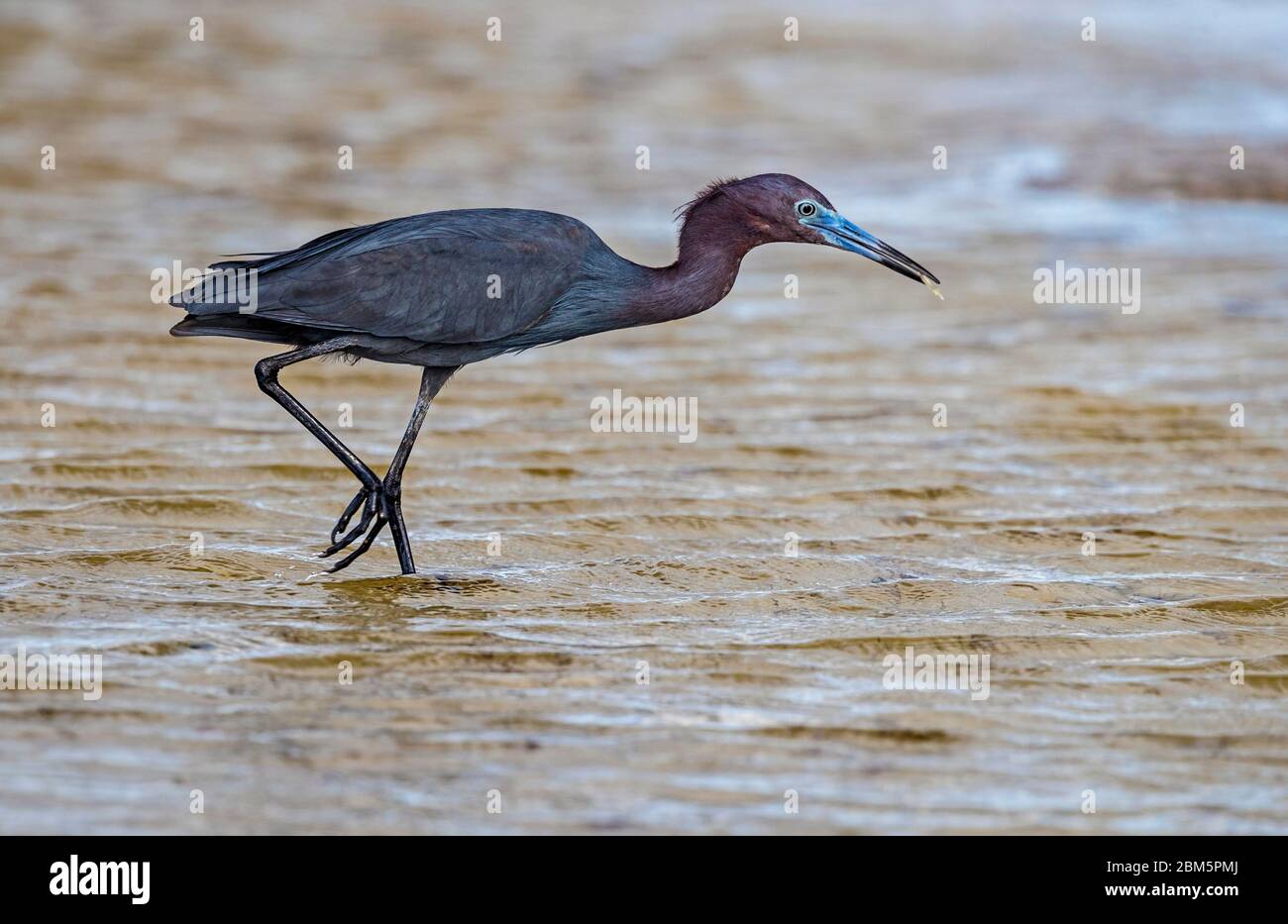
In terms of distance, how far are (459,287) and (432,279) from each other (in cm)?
10

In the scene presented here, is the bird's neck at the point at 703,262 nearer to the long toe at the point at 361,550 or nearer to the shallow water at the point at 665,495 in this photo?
the shallow water at the point at 665,495

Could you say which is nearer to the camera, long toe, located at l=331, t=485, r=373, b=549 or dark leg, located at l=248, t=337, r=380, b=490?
dark leg, located at l=248, t=337, r=380, b=490

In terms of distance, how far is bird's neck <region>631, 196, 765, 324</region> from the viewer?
24.7ft

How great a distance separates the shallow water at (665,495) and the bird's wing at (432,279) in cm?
→ 98

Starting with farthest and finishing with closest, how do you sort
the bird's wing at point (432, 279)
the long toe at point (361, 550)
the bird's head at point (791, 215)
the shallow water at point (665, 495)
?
the bird's head at point (791, 215) < the long toe at point (361, 550) < the bird's wing at point (432, 279) < the shallow water at point (665, 495)

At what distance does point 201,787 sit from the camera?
5207mm

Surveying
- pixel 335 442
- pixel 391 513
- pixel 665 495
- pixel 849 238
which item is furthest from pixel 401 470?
pixel 849 238

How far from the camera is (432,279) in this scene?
7.18 metres

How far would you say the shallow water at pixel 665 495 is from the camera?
5.47 meters

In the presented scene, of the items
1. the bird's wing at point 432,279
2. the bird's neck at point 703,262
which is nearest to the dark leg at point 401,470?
the bird's wing at point 432,279

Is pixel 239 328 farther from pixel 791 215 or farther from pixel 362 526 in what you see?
pixel 791 215

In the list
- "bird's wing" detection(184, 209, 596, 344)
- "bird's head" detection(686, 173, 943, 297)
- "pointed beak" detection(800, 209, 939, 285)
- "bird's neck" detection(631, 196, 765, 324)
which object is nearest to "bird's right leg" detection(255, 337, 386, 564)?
"bird's wing" detection(184, 209, 596, 344)

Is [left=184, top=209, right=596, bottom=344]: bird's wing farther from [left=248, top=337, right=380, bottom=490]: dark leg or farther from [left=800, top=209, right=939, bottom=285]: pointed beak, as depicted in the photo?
[left=800, top=209, right=939, bottom=285]: pointed beak

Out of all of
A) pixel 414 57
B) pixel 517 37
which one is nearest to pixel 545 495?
pixel 414 57
